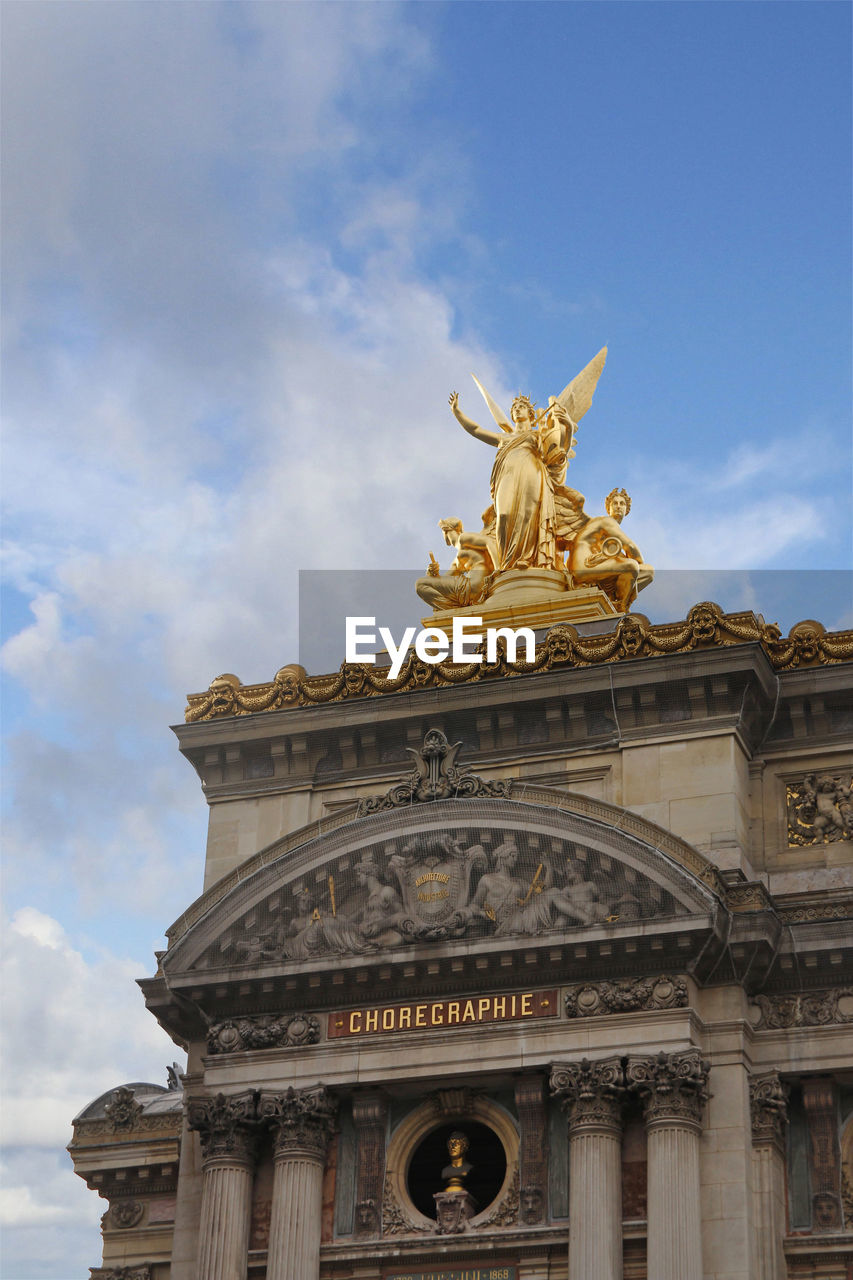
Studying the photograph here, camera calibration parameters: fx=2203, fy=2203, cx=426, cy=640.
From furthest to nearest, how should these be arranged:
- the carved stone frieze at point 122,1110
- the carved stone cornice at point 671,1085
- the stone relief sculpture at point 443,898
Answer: the carved stone frieze at point 122,1110
the stone relief sculpture at point 443,898
the carved stone cornice at point 671,1085

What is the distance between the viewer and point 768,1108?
31.8 meters

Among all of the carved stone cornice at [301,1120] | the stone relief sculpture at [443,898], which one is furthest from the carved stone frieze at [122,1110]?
the carved stone cornice at [301,1120]

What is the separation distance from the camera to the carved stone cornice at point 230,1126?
33.0m

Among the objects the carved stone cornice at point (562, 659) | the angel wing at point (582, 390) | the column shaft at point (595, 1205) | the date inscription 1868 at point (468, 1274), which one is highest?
the angel wing at point (582, 390)

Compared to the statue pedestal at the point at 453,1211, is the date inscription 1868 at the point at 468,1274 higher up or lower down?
lower down

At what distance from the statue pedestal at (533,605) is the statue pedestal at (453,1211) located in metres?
10.3

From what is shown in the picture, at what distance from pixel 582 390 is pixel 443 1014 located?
50.8 feet

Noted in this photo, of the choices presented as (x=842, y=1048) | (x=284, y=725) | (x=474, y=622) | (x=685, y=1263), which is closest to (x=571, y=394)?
(x=474, y=622)

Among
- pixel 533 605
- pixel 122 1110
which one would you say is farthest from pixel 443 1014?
pixel 533 605

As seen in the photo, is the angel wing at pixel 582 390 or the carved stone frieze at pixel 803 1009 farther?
the angel wing at pixel 582 390

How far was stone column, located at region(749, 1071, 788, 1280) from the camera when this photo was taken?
30.7 m

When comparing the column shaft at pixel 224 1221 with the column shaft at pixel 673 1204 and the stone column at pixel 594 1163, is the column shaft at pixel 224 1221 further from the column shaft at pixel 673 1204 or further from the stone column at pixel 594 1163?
the column shaft at pixel 673 1204

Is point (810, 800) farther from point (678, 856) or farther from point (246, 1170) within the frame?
point (246, 1170)

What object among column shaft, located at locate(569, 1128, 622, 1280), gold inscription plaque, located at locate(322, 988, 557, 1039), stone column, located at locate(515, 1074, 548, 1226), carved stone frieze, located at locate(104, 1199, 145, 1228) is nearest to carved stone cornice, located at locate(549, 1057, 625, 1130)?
column shaft, located at locate(569, 1128, 622, 1280)
